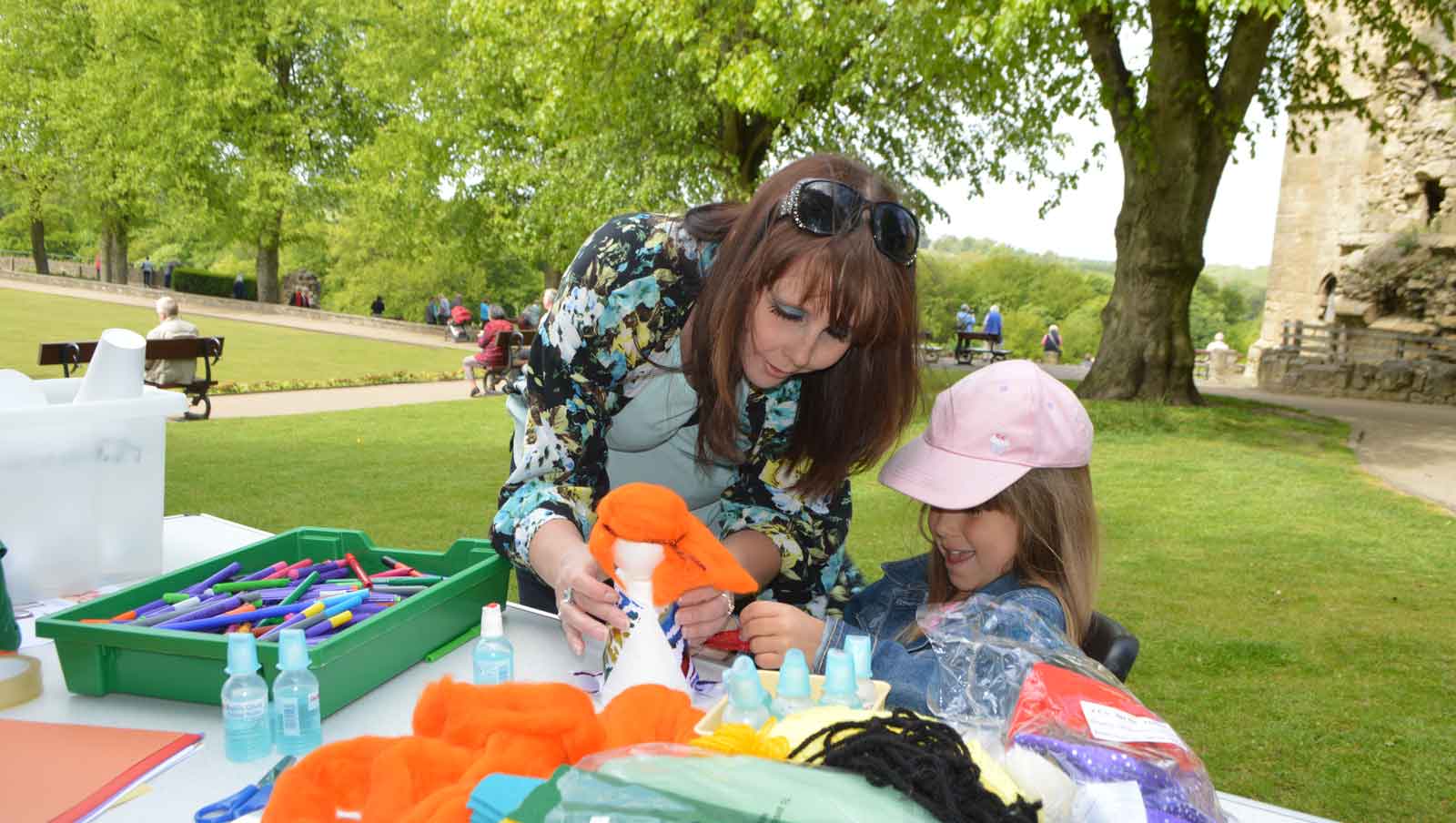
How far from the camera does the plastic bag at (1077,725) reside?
84cm

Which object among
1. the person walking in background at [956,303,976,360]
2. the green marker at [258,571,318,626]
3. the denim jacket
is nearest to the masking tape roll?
the green marker at [258,571,318,626]

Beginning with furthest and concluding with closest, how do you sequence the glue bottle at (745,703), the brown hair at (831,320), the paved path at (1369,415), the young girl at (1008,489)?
1. the paved path at (1369,415)
2. the young girl at (1008,489)
3. the brown hair at (831,320)
4. the glue bottle at (745,703)

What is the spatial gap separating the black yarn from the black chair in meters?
0.89

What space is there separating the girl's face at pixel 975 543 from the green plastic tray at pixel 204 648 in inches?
35.8

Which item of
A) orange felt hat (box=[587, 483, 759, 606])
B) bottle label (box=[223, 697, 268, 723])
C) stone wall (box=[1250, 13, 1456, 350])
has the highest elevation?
stone wall (box=[1250, 13, 1456, 350])

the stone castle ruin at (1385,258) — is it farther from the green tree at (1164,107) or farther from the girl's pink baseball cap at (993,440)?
the girl's pink baseball cap at (993,440)

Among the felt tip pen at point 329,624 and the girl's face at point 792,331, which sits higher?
the girl's face at point 792,331

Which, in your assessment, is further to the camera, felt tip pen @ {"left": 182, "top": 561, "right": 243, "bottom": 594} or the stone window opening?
the stone window opening

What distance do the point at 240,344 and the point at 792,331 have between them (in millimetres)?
19603

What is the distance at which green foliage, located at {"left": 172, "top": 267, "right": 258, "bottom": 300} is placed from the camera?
31812 mm

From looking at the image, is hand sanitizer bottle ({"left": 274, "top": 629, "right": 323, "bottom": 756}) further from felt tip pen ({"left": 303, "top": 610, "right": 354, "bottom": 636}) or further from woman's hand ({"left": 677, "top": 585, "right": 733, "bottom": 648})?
woman's hand ({"left": 677, "top": 585, "right": 733, "bottom": 648})

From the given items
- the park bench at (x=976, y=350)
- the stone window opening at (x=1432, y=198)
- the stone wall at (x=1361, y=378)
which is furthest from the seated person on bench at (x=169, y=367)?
the stone window opening at (x=1432, y=198)

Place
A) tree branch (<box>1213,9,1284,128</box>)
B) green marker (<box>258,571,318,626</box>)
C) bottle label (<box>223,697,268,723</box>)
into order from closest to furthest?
bottle label (<box>223,697,268,723</box>)
green marker (<box>258,571,318,626</box>)
tree branch (<box>1213,9,1284,128</box>)

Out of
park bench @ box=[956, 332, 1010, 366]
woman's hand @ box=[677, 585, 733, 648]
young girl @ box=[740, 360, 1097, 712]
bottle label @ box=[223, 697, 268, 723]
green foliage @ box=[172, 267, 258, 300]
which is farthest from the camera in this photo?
green foliage @ box=[172, 267, 258, 300]
